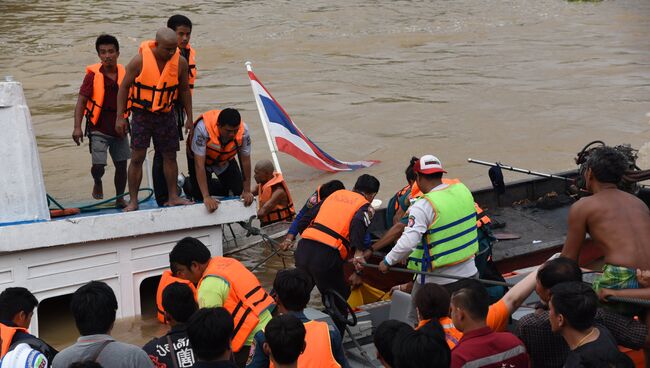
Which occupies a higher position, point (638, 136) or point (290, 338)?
point (290, 338)

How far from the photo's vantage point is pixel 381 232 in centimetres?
854

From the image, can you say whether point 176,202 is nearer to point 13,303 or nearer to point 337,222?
point 337,222

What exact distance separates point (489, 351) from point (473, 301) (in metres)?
0.23

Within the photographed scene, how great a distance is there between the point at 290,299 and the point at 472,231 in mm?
1827

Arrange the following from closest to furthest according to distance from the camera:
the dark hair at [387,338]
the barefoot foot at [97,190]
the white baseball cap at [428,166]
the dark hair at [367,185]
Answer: the dark hair at [387,338] → the white baseball cap at [428,166] → the dark hair at [367,185] → the barefoot foot at [97,190]

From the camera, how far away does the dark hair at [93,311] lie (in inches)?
163

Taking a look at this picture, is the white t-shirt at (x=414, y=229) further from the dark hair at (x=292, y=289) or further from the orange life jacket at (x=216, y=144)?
the orange life jacket at (x=216, y=144)

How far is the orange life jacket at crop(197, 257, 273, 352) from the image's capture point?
18.1ft

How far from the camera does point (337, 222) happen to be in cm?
657

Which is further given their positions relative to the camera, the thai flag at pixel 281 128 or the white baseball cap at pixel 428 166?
the thai flag at pixel 281 128

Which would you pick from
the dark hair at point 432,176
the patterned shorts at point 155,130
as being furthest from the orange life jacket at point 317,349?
the patterned shorts at point 155,130

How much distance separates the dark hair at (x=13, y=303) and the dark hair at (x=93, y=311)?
0.48 metres

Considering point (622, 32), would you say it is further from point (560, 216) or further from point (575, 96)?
point (560, 216)

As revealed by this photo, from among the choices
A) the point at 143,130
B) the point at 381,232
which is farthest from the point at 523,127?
the point at 143,130
